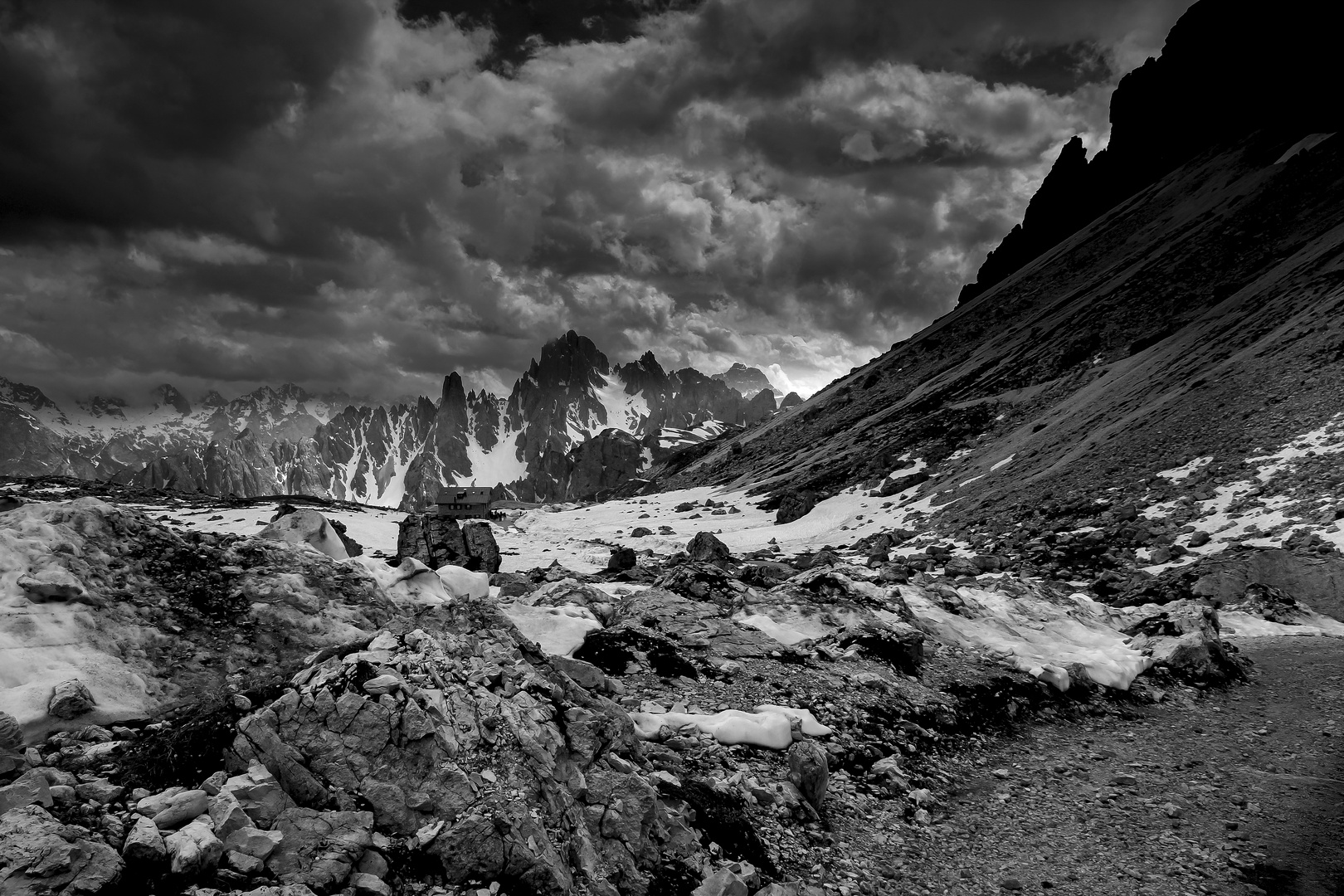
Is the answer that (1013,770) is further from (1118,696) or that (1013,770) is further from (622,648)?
(622,648)

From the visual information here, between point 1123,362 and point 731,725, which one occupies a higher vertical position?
point 1123,362

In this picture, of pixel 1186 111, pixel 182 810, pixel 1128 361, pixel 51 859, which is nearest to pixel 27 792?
pixel 51 859

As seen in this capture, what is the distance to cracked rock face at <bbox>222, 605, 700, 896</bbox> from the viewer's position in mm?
5785

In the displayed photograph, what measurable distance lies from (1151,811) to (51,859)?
42.2 ft

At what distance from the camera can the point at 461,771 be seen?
20.8 ft

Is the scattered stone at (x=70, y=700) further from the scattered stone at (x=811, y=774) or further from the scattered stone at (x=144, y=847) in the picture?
the scattered stone at (x=811, y=774)

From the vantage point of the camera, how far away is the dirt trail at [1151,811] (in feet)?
26.0

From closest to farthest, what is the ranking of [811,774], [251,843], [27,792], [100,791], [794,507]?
1. [27,792]
2. [251,843]
3. [100,791]
4. [811,774]
5. [794,507]

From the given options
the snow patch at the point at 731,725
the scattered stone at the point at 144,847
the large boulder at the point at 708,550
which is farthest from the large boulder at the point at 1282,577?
the scattered stone at the point at 144,847

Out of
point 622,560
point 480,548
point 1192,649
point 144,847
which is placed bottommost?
point 1192,649

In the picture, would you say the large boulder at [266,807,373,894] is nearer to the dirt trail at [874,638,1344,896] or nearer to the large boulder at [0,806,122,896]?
the large boulder at [0,806,122,896]

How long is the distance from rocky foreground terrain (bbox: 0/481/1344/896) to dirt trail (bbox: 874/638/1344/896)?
6 centimetres

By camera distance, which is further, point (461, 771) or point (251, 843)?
point (461, 771)

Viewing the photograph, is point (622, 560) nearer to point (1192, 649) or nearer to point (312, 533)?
point (312, 533)
